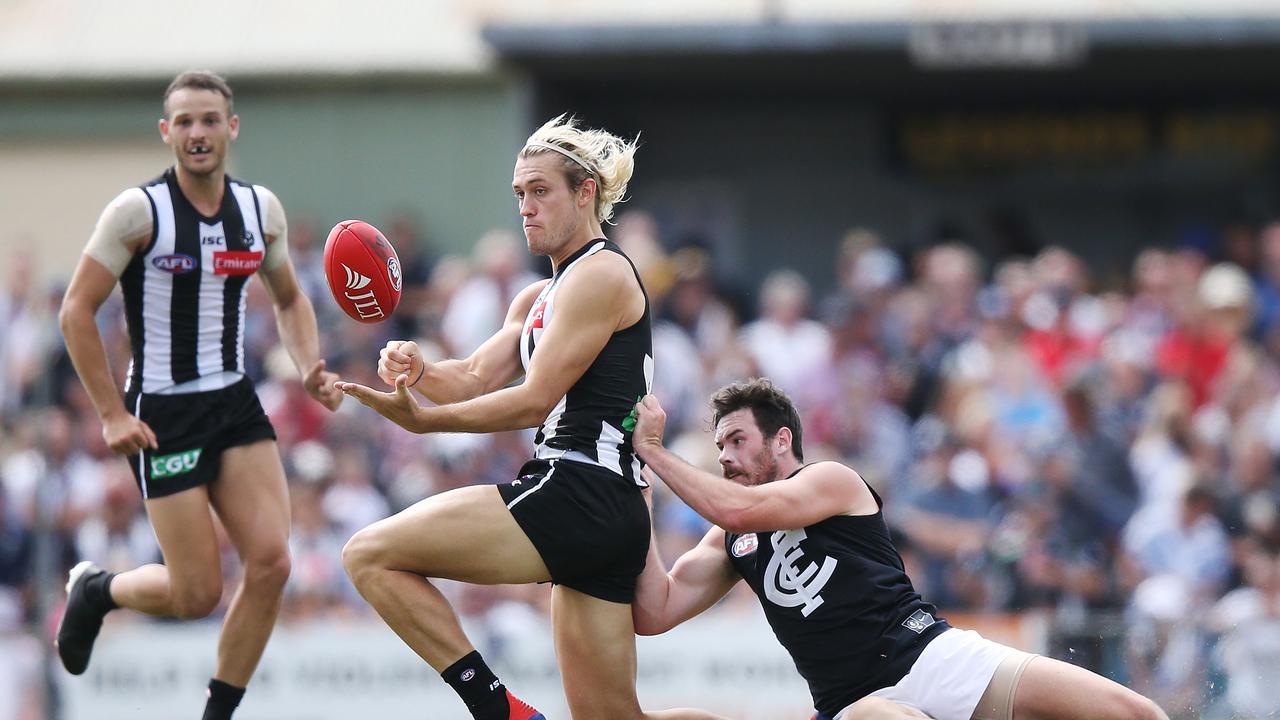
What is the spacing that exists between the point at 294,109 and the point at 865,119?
5.61 meters

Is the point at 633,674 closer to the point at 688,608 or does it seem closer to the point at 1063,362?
the point at 688,608

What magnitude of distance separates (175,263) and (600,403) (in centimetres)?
189

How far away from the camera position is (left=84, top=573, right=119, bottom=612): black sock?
271 inches

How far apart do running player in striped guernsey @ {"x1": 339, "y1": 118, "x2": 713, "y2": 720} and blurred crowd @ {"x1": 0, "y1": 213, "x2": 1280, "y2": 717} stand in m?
3.92

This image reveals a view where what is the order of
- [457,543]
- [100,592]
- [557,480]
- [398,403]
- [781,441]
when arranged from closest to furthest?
[398,403] < [457,543] < [557,480] < [781,441] < [100,592]

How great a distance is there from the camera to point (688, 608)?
634 centimetres

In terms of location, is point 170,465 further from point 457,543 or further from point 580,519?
point 580,519

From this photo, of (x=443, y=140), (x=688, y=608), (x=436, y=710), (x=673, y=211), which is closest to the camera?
(x=688, y=608)

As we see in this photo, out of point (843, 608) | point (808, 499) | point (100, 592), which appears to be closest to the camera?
point (808, 499)

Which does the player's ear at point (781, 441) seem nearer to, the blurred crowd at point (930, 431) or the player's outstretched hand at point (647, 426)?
the player's outstretched hand at point (647, 426)

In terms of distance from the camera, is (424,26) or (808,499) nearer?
(808,499)

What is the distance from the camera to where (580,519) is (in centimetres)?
575

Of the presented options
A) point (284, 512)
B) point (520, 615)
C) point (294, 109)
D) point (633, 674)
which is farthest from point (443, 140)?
point (633, 674)

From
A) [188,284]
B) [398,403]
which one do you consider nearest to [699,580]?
[398,403]
